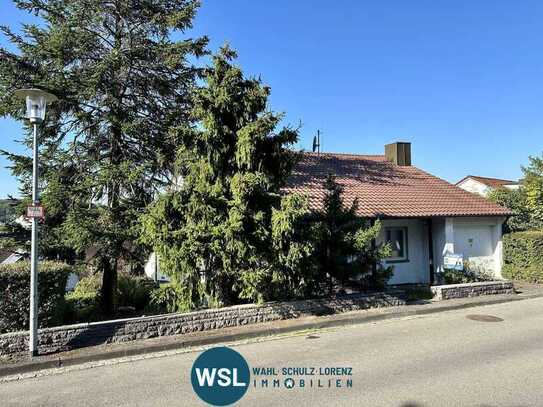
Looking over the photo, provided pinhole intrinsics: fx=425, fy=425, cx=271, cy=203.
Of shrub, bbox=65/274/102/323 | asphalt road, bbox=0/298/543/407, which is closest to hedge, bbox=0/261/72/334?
shrub, bbox=65/274/102/323

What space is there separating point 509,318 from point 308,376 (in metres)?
6.66

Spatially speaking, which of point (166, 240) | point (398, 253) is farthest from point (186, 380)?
point (398, 253)

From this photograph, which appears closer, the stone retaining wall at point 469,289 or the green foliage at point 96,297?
the green foliage at point 96,297

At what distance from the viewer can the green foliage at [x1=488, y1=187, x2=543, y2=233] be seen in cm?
2334

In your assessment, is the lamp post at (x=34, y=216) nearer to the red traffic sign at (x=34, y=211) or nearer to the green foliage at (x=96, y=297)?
the red traffic sign at (x=34, y=211)

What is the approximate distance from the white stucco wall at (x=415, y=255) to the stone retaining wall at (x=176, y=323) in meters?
5.65

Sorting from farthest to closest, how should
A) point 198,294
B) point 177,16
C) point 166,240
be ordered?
point 177,16 → point 198,294 → point 166,240

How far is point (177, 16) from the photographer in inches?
443

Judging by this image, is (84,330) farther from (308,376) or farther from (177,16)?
(177,16)

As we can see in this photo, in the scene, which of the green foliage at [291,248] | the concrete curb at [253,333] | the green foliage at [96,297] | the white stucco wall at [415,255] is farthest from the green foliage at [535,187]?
the green foliage at [96,297]

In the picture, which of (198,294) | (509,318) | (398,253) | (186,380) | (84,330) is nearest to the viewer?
(186,380)

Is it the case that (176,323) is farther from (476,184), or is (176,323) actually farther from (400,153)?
(476,184)

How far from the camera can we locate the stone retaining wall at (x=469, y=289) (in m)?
12.6

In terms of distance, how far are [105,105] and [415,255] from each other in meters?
12.7
